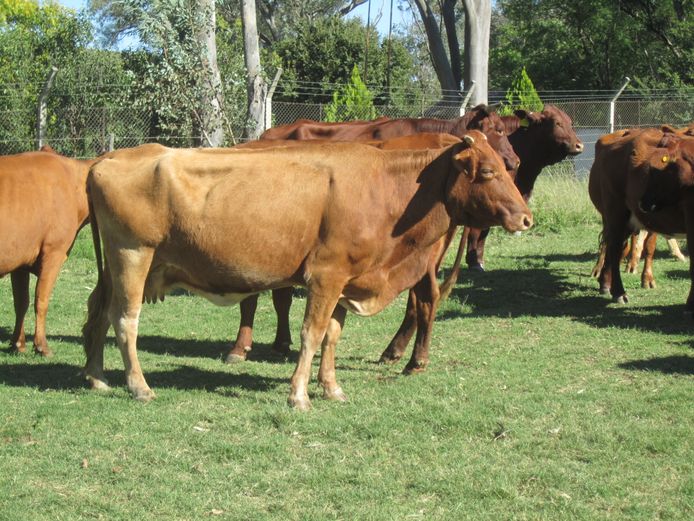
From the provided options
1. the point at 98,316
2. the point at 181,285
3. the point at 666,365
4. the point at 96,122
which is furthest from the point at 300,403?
the point at 96,122

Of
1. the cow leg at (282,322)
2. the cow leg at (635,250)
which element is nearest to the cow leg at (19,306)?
the cow leg at (282,322)

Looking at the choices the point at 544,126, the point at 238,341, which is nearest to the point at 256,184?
the point at 238,341

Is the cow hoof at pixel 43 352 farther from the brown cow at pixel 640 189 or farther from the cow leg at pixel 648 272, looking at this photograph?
the cow leg at pixel 648 272

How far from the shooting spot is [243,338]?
32.3ft

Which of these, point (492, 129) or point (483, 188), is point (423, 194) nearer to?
point (483, 188)

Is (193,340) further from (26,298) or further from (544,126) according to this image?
(544,126)

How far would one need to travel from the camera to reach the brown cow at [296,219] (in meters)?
7.86

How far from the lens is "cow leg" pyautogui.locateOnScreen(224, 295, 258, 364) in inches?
384

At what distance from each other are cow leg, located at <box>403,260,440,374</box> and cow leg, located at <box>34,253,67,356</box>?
11.7ft

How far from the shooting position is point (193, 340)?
427 inches

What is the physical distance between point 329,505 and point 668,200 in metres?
7.28

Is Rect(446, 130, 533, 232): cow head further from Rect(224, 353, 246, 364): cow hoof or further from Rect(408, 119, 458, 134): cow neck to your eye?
Rect(408, 119, 458, 134): cow neck

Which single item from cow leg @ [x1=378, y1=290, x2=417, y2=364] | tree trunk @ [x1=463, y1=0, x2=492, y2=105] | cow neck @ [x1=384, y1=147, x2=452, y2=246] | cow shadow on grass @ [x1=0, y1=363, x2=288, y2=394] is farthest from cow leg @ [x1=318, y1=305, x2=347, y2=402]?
tree trunk @ [x1=463, y1=0, x2=492, y2=105]

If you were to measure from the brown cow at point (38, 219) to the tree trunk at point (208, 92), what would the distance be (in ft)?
31.4
